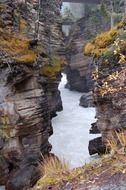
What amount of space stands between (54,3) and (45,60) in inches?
262


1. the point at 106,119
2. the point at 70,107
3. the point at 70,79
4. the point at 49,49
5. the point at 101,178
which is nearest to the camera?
the point at 101,178

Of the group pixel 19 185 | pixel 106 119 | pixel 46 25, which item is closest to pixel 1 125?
pixel 19 185

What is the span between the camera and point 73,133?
23.1m

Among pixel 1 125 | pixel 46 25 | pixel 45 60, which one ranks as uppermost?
pixel 46 25

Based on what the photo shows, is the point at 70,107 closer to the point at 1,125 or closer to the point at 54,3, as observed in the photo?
the point at 54,3

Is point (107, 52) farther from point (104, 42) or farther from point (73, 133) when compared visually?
point (73, 133)

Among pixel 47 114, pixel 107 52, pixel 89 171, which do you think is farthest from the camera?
pixel 47 114

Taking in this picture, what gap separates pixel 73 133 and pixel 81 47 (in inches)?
661

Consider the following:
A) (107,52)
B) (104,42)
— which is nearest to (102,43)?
(104,42)

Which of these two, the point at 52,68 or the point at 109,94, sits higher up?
the point at 109,94

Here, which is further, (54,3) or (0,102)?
(54,3)

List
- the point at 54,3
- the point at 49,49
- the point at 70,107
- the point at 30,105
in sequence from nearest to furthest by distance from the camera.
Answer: the point at 30,105 → the point at 49,49 → the point at 54,3 → the point at 70,107

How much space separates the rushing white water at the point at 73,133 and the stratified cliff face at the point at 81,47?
5104mm

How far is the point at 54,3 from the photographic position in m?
27.8
